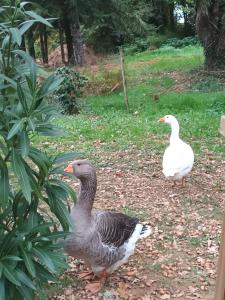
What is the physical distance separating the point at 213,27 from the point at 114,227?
13.0 meters

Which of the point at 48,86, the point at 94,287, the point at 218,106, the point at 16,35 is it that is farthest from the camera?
the point at 218,106

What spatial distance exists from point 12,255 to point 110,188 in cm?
347

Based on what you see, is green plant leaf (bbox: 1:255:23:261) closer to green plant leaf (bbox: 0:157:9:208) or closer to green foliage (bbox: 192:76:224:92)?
green plant leaf (bbox: 0:157:9:208)

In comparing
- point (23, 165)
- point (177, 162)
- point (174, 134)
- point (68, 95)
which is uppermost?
point (23, 165)

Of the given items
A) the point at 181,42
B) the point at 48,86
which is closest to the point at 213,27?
the point at 181,42

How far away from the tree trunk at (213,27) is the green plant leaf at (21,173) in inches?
540

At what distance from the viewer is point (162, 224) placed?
203 inches

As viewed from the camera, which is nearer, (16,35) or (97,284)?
(16,35)

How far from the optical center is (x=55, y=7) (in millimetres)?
19281

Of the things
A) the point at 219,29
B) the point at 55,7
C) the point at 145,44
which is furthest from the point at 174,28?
the point at 219,29

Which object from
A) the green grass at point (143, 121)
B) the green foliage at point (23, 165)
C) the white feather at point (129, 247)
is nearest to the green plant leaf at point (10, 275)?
the green foliage at point (23, 165)

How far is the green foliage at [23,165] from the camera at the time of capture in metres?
2.45

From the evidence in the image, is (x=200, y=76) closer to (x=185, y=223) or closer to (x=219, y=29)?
(x=219, y=29)

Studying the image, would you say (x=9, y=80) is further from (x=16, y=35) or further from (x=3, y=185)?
(x=3, y=185)
